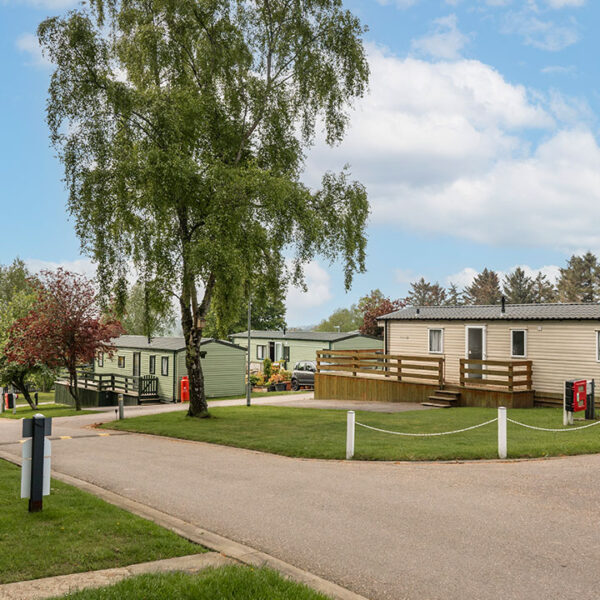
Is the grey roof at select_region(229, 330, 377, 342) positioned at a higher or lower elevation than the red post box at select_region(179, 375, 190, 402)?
higher

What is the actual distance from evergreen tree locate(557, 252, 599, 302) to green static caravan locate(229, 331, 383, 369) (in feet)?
155

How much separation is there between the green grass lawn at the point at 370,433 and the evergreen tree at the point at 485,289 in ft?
243

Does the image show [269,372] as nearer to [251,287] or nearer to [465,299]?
[251,287]

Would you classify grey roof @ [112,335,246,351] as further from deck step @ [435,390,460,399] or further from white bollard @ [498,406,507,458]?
white bollard @ [498,406,507,458]

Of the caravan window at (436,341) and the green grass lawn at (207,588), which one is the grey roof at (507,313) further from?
the green grass lawn at (207,588)

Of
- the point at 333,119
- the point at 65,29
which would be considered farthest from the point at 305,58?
the point at 65,29

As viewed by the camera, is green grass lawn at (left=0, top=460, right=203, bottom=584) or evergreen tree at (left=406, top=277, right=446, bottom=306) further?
evergreen tree at (left=406, top=277, right=446, bottom=306)

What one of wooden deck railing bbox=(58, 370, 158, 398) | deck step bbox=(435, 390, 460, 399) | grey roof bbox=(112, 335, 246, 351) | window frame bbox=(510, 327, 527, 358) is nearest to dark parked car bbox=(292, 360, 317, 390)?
grey roof bbox=(112, 335, 246, 351)

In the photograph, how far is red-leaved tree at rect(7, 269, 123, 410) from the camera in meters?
26.6

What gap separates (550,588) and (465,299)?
100m

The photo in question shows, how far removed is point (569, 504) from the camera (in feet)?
26.3

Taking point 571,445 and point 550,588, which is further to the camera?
point 571,445

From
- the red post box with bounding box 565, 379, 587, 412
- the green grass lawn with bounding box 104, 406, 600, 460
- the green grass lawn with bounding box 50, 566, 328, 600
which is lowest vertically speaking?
the green grass lawn with bounding box 104, 406, 600, 460

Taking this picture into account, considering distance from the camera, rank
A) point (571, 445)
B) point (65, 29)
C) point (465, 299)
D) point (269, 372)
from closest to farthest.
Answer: point (571, 445)
point (65, 29)
point (269, 372)
point (465, 299)
